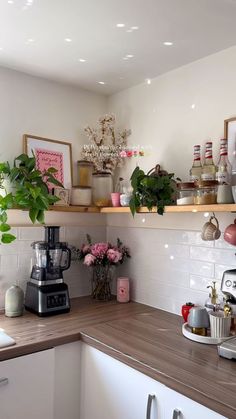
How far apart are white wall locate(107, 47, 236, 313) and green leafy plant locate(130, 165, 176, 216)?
156 millimetres

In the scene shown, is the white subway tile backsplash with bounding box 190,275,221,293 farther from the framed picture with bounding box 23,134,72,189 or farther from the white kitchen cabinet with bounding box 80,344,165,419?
the framed picture with bounding box 23,134,72,189

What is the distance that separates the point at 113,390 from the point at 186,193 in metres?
0.94

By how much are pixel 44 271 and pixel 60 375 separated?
55 centimetres

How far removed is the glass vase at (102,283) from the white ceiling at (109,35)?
47.3 inches

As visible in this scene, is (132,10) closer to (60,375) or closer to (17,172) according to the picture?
(17,172)

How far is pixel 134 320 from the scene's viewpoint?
5.85 feet

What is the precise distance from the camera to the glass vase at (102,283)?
7.20ft

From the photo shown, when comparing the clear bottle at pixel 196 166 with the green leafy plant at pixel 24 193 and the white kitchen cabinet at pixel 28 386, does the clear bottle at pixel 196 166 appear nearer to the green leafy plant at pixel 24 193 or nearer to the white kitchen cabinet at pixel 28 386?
the green leafy plant at pixel 24 193

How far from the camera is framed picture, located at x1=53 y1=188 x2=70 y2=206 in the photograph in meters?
2.07

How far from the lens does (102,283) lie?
7.20 ft

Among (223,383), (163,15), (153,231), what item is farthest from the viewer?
(153,231)

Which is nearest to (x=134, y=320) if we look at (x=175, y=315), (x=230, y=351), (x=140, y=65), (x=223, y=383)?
(x=175, y=315)

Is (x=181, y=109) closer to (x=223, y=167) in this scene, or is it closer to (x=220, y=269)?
(x=223, y=167)

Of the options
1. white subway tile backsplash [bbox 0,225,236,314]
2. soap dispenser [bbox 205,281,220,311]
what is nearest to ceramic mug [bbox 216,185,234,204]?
white subway tile backsplash [bbox 0,225,236,314]
